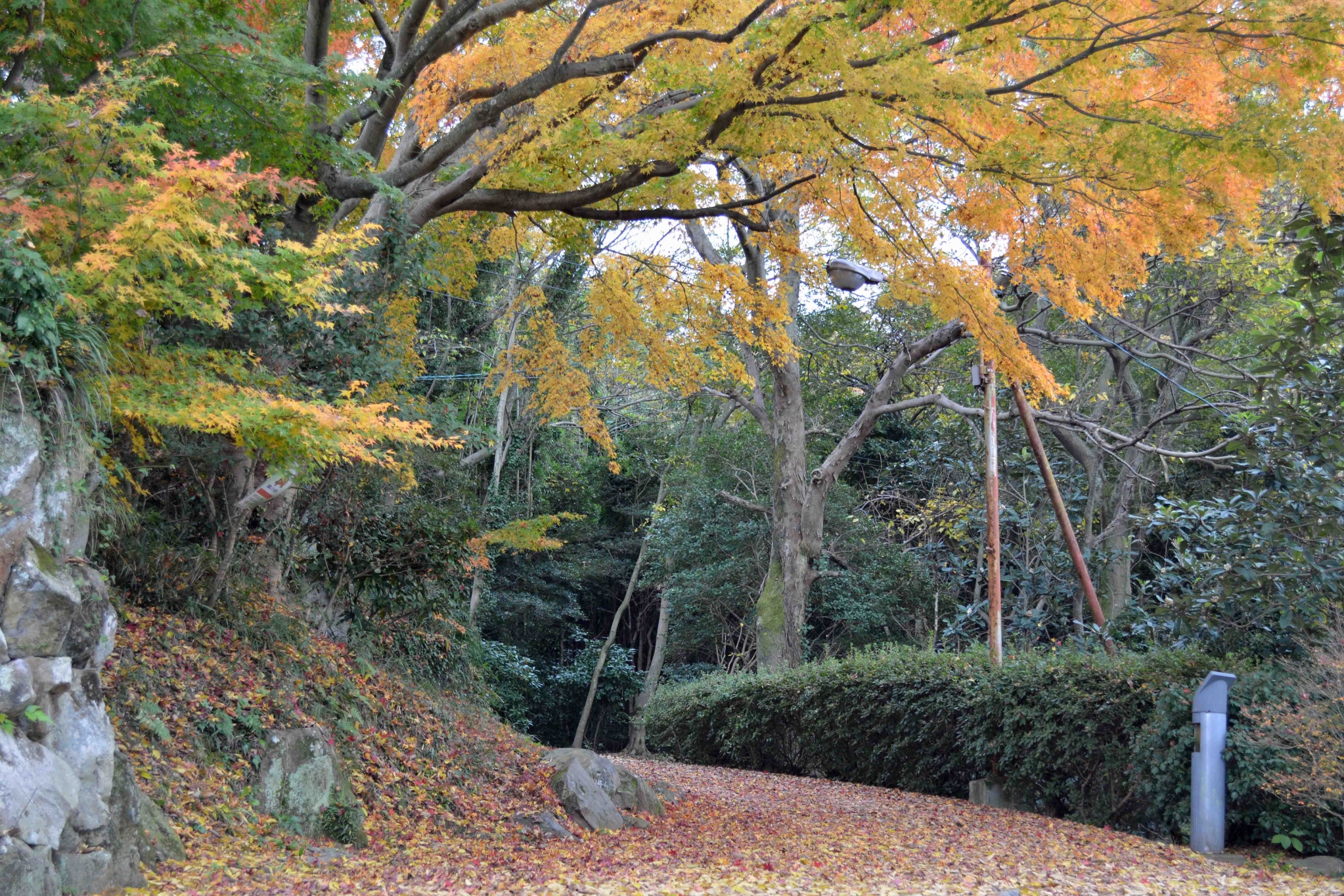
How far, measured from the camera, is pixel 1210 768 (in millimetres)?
Result: 6918

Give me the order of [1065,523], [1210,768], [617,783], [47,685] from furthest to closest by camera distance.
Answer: [1065,523] < [617,783] < [1210,768] < [47,685]

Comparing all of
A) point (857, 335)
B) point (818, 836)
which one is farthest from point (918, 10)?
point (857, 335)

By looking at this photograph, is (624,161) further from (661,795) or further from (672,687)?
(672,687)

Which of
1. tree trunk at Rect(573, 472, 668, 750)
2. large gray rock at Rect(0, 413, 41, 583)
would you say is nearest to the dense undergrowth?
large gray rock at Rect(0, 413, 41, 583)

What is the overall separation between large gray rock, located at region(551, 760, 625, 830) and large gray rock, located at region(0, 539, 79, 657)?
4085mm

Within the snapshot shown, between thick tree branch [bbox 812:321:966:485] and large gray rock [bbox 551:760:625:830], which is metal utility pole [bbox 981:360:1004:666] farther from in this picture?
large gray rock [bbox 551:760:625:830]

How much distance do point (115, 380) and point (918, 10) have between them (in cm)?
572

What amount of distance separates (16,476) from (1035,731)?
766 centimetres

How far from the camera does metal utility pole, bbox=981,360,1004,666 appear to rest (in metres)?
9.77

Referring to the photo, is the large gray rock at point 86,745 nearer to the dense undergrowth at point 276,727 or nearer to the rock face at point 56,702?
the rock face at point 56,702

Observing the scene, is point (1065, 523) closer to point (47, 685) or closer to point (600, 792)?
point (600, 792)

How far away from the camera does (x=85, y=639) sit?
4750mm

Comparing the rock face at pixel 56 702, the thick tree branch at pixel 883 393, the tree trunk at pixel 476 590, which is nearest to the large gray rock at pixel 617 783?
the rock face at pixel 56 702

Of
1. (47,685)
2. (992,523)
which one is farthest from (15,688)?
(992,523)
